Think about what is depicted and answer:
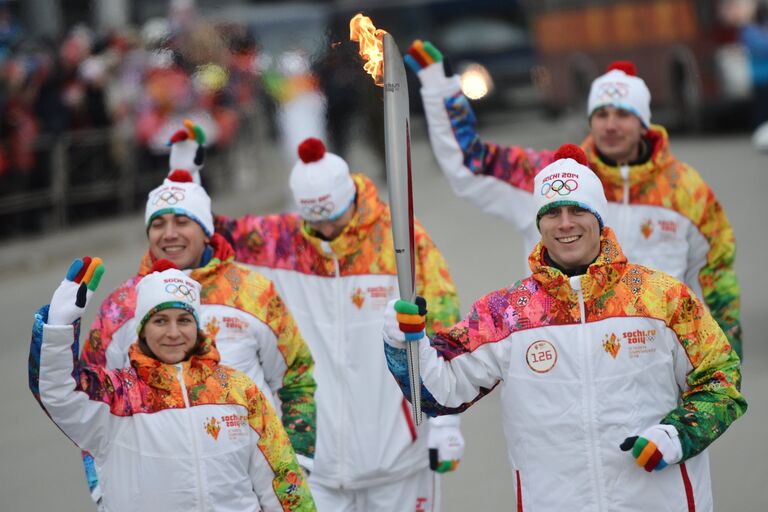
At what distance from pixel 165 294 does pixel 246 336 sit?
0.60m

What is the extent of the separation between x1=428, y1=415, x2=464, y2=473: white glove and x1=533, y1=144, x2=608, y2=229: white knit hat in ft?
4.09

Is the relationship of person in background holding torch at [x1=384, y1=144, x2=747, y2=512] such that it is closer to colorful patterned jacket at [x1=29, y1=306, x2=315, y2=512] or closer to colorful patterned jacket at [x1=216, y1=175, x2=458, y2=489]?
colorful patterned jacket at [x1=29, y1=306, x2=315, y2=512]

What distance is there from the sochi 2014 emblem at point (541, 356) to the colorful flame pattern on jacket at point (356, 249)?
1067mm

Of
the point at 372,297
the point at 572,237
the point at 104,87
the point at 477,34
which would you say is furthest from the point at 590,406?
the point at 477,34

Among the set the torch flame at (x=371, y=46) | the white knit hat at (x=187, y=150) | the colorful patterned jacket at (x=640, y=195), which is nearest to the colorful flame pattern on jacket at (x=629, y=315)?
the torch flame at (x=371, y=46)

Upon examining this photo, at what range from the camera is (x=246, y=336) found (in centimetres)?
412

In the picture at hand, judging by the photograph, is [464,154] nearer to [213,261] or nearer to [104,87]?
[213,261]

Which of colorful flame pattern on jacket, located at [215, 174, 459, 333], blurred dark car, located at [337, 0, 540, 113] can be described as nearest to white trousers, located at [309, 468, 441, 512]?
colorful flame pattern on jacket, located at [215, 174, 459, 333]

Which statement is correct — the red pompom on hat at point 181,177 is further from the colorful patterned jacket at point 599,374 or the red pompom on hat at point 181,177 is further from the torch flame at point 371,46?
the colorful patterned jacket at point 599,374

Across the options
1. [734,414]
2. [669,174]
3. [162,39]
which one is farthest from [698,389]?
[162,39]

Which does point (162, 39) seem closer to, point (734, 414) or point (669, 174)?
point (669, 174)

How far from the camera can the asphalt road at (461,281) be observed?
6.13m

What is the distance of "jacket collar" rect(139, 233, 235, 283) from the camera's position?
4.13 metres

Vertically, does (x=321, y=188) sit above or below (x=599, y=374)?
above
